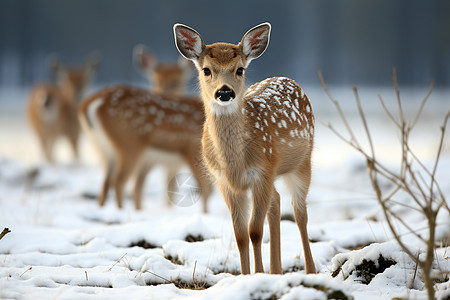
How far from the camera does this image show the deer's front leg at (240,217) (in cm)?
390

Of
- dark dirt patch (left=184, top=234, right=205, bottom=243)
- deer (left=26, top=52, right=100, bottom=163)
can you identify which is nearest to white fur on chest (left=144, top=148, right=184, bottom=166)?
dark dirt patch (left=184, top=234, right=205, bottom=243)

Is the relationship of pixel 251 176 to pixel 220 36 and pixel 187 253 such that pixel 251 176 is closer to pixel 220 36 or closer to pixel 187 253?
pixel 187 253

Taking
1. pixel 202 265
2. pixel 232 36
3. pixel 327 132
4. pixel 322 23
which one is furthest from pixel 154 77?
pixel 322 23

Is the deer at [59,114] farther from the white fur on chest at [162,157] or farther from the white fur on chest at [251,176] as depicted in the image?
the white fur on chest at [251,176]

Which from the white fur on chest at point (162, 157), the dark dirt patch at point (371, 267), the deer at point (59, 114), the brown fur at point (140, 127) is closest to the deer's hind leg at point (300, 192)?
the dark dirt patch at point (371, 267)

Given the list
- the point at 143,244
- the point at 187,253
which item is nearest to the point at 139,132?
the point at 143,244

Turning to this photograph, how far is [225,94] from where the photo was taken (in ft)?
12.6

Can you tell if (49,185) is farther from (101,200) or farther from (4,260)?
(4,260)

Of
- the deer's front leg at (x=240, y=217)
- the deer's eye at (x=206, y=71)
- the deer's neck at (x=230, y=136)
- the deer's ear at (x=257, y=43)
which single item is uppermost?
the deer's ear at (x=257, y=43)

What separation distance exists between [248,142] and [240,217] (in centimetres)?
49

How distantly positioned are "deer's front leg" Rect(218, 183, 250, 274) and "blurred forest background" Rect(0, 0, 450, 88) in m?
41.6

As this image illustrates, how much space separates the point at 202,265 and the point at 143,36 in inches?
1928

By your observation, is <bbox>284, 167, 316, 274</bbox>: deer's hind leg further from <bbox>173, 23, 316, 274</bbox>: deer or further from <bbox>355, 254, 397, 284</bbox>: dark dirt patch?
<bbox>355, 254, 397, 284</bbox>: dark dirt patch

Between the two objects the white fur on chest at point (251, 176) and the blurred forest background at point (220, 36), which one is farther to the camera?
the blurred forest background at point (220, 36)
